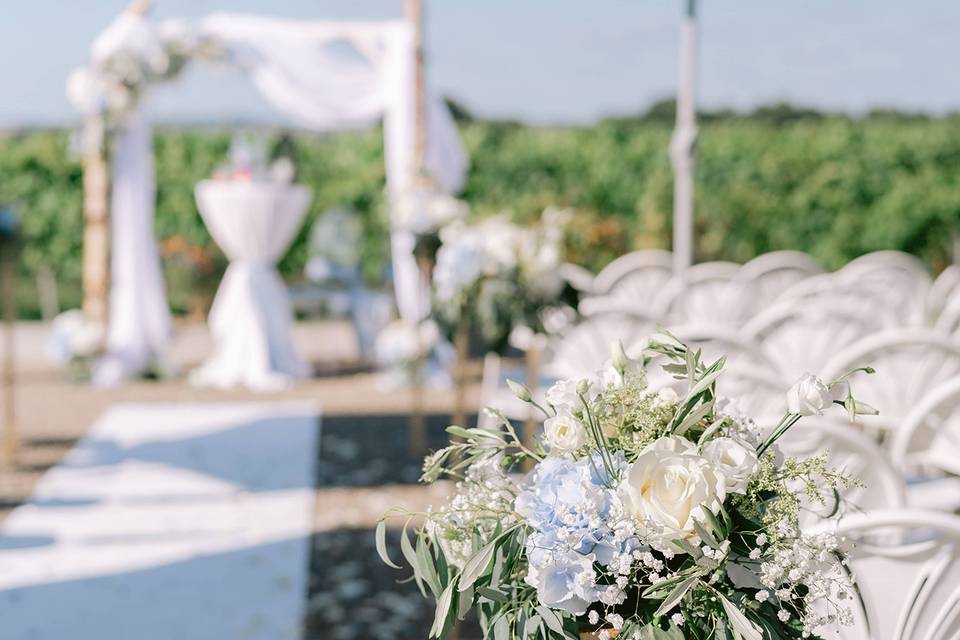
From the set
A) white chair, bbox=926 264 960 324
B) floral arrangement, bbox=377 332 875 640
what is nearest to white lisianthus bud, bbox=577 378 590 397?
floral arrangement, bbox=377 332 875 640

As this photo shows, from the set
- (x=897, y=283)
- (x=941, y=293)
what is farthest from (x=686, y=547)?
(x=941, y=293)

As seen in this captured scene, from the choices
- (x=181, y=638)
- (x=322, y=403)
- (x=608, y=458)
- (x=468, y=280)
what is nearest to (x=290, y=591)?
(x=181, y=638)

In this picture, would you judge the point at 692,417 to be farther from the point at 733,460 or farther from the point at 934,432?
the point at 934,432

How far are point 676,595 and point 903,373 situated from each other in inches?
113

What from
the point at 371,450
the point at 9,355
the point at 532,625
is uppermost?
the point at 532,625

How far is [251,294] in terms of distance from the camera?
7926mm

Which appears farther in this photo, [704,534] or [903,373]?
[903,373]

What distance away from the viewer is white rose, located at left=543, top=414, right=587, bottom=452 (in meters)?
1.17

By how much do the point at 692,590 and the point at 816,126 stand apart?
41.4ft

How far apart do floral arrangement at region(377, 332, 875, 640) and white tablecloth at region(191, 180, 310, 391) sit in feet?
22.1

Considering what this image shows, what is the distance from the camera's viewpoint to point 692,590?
1.14 m

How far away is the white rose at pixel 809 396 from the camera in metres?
1.11

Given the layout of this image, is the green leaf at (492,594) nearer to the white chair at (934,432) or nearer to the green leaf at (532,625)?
the green leaf at (532,625)

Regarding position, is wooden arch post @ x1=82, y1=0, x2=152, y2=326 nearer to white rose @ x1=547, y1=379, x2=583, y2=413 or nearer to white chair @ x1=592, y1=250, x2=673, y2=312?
white chair @ x1=592, y1=250, x2=673, y2=312
